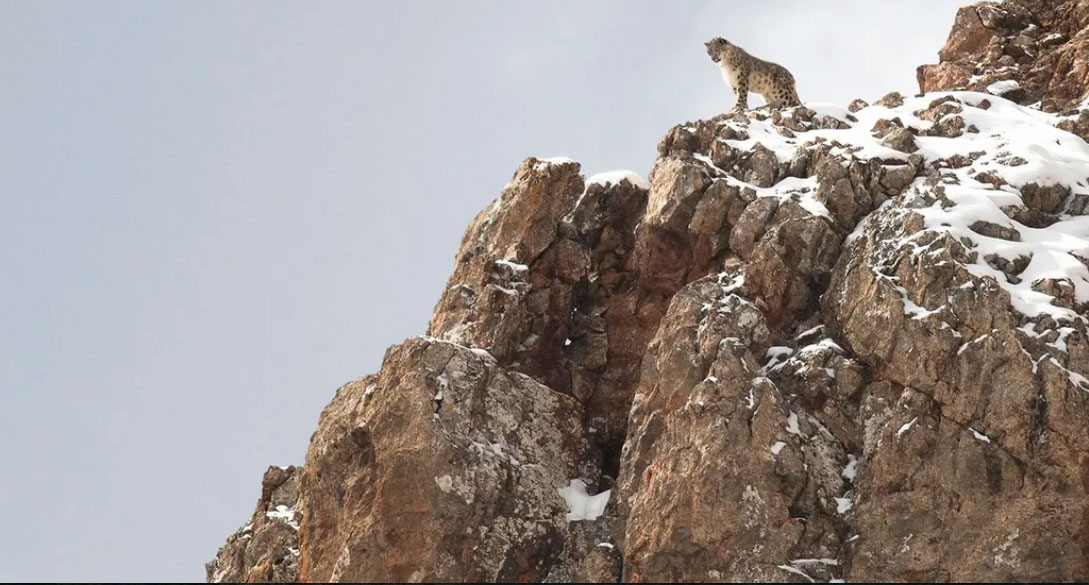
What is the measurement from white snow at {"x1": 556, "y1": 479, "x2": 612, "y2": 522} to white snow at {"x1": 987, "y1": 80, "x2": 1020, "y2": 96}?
16783 millimetres

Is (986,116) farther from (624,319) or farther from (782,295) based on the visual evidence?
(624,319)

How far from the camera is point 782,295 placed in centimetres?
2569

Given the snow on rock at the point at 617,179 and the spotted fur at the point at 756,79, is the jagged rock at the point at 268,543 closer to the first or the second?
the snow on rock at the point at 617,179

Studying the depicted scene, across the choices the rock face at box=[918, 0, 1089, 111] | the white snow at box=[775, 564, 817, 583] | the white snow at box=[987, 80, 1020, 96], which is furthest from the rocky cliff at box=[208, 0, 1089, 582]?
the white snow at box=[987, 80, 1020, 96]

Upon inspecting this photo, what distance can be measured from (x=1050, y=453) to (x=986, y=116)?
10.7 metres

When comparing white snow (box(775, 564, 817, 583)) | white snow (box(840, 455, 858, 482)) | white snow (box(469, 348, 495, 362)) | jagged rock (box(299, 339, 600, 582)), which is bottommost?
white snow (box(775, 564, 817, 583))

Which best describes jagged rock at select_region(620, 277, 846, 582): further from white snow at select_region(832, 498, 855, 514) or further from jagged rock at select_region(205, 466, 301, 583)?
jagged rock at select_region(205, 466, 301, 583)

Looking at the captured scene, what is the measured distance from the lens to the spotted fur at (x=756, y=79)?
114 ft

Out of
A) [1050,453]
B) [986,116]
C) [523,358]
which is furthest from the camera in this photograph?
[986,116]

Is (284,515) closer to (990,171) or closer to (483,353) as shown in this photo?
(483,353)

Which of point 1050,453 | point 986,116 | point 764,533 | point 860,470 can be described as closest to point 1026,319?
point 1050,453

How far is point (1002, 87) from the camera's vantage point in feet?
110

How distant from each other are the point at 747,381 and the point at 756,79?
14070mm

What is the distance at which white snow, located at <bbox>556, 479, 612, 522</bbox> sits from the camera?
24.5m
